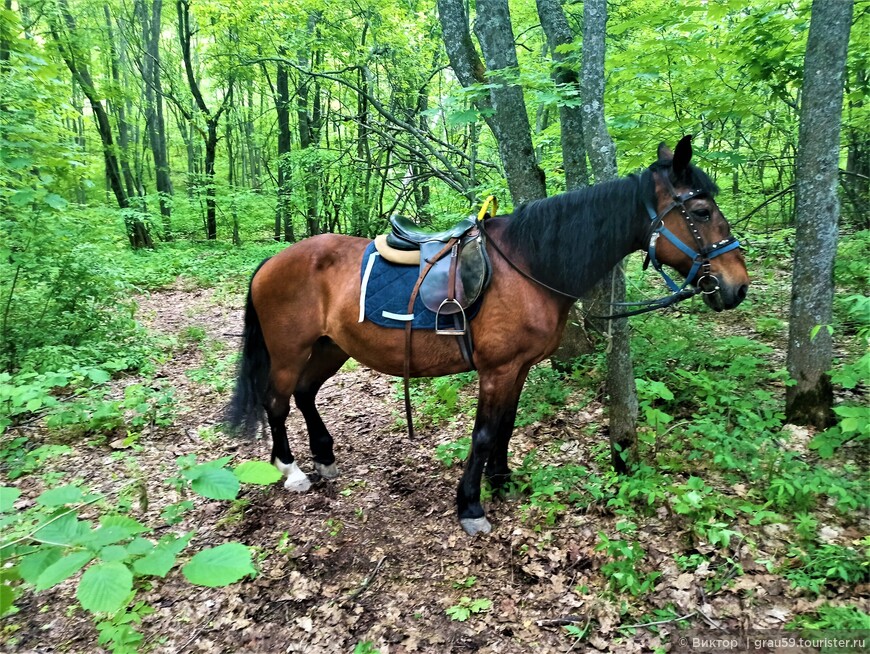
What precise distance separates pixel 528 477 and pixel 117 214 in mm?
12781

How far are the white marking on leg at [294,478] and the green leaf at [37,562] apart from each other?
255 cm

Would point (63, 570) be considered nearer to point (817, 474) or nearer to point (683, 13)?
point (817, 474)

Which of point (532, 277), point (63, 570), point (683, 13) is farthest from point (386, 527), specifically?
point (683, 13)

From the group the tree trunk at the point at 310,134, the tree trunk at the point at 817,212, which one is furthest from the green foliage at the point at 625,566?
the tree trunk at the point at 310,134

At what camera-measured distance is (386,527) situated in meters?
3.51

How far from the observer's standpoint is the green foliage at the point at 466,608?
8.86 ft

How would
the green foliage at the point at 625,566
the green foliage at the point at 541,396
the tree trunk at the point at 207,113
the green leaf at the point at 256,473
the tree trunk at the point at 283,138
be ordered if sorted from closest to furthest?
the green leaf at the point at 256,473 → the green foliage at the point at 625,566 → the green foliage at the point at 541,396 → the tree trunk at the point at 283,138 → the tree trunk at the point at 207,113

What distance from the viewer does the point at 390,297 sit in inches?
139

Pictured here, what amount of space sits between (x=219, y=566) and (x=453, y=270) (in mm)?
2409

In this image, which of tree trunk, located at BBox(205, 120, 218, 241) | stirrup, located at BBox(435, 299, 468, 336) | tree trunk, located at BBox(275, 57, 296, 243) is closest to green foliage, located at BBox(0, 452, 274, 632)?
stirrup, located at BBox(435, 299, 468, 336)

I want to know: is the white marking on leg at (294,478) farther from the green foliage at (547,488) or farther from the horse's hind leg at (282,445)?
the green foliage at (547,488)

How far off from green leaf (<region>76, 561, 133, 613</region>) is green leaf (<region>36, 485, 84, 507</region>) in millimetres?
375

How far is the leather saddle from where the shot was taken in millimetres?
3291

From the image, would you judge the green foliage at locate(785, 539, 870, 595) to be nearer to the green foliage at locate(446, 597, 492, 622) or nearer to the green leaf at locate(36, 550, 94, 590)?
the green foliage at locate(446, 597, 492, 622)
